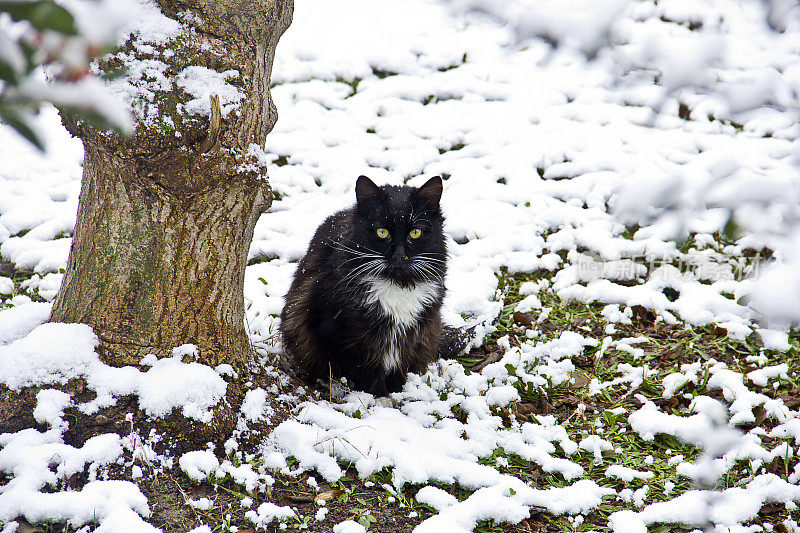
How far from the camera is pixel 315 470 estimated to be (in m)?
2.54

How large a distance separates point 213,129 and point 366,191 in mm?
1072

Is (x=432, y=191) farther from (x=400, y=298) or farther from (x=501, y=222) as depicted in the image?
(x=501, y=222)

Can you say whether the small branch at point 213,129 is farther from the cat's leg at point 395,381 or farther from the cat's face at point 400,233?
the cat's leg at point 395,381

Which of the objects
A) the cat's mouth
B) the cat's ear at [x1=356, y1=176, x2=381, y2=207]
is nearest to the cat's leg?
the cat's mouth

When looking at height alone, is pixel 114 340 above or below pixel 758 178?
below

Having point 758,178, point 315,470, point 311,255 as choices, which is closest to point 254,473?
point 315,470

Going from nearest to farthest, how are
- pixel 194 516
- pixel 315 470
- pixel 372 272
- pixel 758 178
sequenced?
pixel 758 178, pixel 194 516, pixel 315 470, pixel 372 272

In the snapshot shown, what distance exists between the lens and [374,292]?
3146 millimetres

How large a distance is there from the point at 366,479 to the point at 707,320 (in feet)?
9.31

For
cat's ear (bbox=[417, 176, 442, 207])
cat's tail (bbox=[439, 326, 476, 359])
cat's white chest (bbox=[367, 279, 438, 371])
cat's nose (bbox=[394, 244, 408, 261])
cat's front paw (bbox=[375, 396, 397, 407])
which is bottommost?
cat's front paw (bbox=[375, 396, 397, 407])

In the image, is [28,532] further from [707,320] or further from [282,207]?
[707,320]

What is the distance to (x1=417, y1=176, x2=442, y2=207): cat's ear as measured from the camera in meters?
3.24

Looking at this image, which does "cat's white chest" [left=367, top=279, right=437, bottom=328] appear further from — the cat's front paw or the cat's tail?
the cat's tail

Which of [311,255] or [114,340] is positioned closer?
[114,340]
